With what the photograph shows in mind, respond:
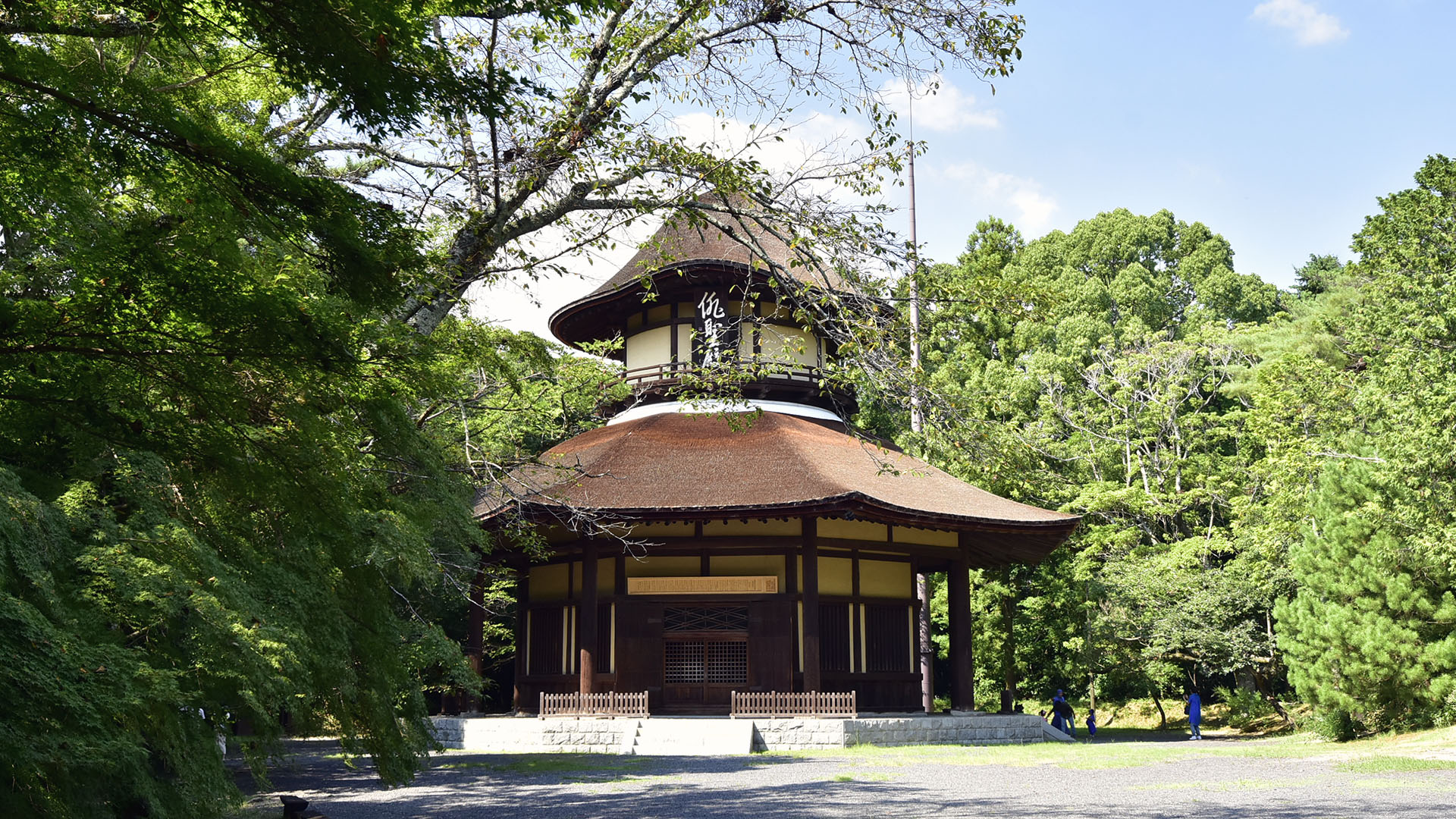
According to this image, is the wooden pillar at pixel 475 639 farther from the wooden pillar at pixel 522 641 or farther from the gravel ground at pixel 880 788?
the gravel ground at pixel 880 788

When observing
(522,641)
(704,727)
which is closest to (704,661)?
(704,727)

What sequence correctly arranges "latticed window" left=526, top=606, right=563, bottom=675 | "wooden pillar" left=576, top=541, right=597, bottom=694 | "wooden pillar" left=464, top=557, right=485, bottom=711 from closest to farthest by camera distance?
"wooden pillar" left=576, top=541, right=597, bottom=694 < "latticed window" left=526, top=606, right=563, bottom=675 < "wooden pillar" left=464, top=557, right=485, bottom=711

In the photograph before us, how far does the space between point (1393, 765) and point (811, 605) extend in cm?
881

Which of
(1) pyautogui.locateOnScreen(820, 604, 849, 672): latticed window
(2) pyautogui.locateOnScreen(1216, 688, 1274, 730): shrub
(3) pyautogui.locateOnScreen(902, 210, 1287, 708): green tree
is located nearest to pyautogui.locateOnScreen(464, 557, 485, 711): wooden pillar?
(1) pyautogui.locateOnScreen(820, 604, 849, 672): latticed window

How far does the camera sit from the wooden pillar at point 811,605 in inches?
734

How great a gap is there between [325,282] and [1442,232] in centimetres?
2477

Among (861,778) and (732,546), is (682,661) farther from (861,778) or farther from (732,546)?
(861,778)

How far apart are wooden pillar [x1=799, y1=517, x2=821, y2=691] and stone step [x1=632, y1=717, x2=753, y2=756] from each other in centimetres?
142

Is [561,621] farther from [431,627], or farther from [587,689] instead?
[431,627]

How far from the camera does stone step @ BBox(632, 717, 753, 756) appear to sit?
684 inches

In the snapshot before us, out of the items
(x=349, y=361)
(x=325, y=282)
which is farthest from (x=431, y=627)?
(x=349, y=361)

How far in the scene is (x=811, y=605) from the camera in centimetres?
1903

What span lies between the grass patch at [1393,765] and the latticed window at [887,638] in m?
8.46

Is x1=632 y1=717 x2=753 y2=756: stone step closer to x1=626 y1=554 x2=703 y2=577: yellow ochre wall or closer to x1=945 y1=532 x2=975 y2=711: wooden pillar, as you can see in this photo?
x1=626 y1=554 x2=703 y2=577: yellow ochre wall
